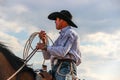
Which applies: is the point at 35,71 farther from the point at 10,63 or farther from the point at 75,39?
the point at 75,39

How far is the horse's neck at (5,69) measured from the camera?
7281 mm

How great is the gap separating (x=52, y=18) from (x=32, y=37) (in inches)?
25.8

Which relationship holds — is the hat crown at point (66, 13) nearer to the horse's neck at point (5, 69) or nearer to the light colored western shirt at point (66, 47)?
the light colored western shirt at point (66, 47)

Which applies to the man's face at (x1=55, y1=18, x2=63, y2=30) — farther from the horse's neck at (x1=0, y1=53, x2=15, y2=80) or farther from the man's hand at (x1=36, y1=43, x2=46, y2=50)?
the horse's neck at (x1=0, y1=53, x2=15, y2=80)

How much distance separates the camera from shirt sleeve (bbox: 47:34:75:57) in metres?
7.32

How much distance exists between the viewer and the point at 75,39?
763cm

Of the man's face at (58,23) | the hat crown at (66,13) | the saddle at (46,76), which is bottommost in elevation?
the saddle at (46,76)

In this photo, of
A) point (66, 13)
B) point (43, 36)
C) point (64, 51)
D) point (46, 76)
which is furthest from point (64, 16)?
point (46, 76)

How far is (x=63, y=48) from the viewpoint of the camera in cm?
736

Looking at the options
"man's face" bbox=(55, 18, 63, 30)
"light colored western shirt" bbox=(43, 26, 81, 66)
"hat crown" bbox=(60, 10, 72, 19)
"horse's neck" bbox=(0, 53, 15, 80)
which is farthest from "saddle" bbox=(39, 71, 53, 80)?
"hat crown" bbox=(60, 10, 72, 19)

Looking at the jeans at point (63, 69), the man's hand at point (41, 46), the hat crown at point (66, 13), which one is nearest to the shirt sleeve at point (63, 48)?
the man's hand at point (41, 46)

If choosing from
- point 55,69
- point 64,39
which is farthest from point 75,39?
point 55,69

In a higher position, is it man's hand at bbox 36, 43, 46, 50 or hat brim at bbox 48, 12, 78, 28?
hat brim at bbox 48, 12, 78, 28

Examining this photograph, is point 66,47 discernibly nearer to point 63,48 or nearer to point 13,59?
point 63,48
